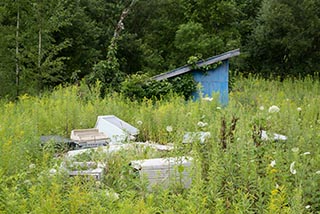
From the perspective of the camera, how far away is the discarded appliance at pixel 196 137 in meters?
3.42

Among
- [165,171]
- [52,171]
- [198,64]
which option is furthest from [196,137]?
[198,64]

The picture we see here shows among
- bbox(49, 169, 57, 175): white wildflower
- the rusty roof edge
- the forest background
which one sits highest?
the forest background

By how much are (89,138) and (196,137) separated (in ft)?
6.24

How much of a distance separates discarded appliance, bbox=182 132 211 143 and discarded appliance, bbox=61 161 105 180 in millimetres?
806

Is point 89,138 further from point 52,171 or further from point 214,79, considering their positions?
point 214,79

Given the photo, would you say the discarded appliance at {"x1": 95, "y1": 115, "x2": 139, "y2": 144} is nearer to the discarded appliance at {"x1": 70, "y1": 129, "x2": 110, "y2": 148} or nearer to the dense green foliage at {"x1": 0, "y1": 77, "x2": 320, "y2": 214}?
the discarded appliance at {"x1": 70, "y1": 129, "x2": 110, "y2": 148}

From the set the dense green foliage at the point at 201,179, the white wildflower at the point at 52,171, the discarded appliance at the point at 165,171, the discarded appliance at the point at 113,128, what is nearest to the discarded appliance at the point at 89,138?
the discarded appliance at the point at 113,128

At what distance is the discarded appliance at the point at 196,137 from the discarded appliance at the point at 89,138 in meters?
1.46

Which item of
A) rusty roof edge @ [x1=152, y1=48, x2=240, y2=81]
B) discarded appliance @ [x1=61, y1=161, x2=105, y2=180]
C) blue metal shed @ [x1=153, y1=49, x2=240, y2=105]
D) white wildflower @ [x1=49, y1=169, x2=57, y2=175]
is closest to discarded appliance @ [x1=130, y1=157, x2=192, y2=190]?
discarded appliance @ [x1=61, y1=161, x2=105, y2=180]

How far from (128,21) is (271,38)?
6.20 meters

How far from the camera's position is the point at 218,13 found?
618 inches

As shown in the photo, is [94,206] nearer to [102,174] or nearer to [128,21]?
[102,174]

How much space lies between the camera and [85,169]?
10.9 ft

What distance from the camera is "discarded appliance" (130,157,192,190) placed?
310 centimetres
